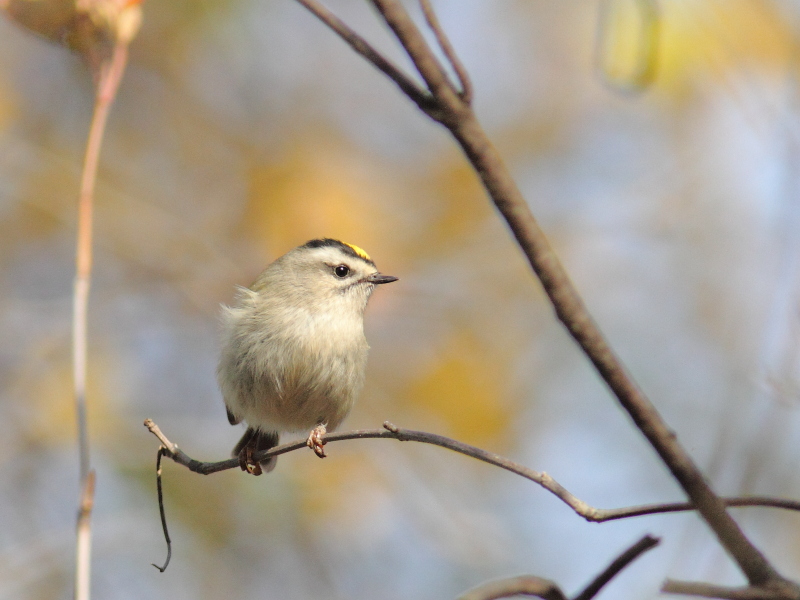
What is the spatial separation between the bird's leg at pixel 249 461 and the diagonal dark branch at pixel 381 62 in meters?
0.87

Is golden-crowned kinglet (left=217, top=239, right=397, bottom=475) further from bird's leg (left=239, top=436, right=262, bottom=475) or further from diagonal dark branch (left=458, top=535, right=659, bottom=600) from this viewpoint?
diagonal dark branch (left=458, top=535, right=659, bottom=600)

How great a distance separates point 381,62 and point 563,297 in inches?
13.7

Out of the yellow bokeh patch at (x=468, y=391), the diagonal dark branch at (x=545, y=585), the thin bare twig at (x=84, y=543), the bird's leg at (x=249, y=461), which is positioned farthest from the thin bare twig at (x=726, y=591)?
the yellow bokeh patch at (x=468, y=391)

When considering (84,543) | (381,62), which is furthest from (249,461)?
A: (381,62)

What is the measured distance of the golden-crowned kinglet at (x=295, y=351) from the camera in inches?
116

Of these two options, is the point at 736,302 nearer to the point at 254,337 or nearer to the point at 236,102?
the point at 254,337

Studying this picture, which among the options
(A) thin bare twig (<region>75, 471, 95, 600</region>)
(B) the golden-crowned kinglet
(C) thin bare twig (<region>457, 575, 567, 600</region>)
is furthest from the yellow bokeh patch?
(C) thin bare twig (<region>457, 575, 567, 600</region>)

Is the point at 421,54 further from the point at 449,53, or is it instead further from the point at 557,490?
the point at 557,490

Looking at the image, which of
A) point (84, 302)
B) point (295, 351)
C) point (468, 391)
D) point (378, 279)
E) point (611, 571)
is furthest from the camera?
point (468, 391)

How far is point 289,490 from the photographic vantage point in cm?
501

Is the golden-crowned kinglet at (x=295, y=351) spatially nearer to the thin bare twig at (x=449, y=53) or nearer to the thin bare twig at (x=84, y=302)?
the thin bare twig at (x=84, y=302)

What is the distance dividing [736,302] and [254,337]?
108 inches

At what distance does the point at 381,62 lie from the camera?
0.90m

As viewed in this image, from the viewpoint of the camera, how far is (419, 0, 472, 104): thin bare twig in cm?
91
